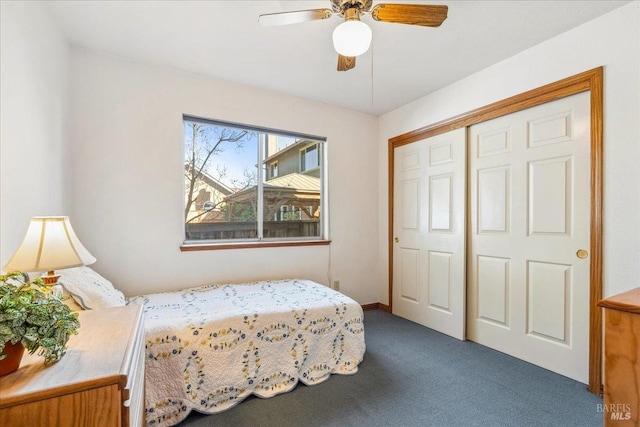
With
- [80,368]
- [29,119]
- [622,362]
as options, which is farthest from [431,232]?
[29,119]

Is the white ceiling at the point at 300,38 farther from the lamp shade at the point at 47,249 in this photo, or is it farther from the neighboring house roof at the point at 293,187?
the lamp shade at the point at 47,249

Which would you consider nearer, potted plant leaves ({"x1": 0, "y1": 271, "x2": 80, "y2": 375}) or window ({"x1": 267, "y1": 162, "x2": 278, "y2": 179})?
potted plant leaves ({"x1": 0, "y1": 271, "x2": 80, "y2": 375})

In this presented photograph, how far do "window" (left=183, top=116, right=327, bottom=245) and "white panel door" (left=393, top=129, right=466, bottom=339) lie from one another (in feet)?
3.05

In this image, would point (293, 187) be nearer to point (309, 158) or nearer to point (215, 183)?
point (309, 158)

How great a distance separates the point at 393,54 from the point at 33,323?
2597 mm

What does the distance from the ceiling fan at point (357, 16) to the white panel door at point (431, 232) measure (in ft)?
4.94

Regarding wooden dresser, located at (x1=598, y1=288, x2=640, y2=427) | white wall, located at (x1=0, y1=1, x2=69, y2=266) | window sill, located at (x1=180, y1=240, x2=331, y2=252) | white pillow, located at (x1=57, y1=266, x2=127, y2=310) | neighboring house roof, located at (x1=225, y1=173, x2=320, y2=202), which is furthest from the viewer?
neighboring house roof, located at (x1=225, y1=173, x2=320, y2=202)

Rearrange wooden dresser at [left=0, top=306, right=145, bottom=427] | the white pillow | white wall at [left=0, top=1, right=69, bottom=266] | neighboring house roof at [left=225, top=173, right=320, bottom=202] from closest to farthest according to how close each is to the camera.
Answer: wooden dresser at [left=0, top=306, right=145, bottom=427] < white wall at [left=0, top=1, right=69, bottom=266] < the white pillow < neighboring house roof at [left=225, top=173, right=320, bottom=202]

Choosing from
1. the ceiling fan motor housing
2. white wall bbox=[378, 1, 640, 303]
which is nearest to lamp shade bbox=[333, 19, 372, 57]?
the ceiling fan motor housing

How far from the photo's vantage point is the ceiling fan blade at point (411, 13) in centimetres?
147

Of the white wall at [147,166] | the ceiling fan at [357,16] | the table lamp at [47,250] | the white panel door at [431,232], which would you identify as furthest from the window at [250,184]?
the ceiling fan at [357,16]

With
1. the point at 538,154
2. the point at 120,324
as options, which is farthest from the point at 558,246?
the point at 120,324

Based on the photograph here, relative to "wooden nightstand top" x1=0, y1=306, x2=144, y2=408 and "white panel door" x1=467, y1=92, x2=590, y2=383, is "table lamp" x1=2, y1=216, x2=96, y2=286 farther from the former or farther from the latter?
"white panel door" x1=467, y1=92, x2=590, y2=383

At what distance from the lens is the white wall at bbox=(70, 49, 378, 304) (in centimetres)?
238
